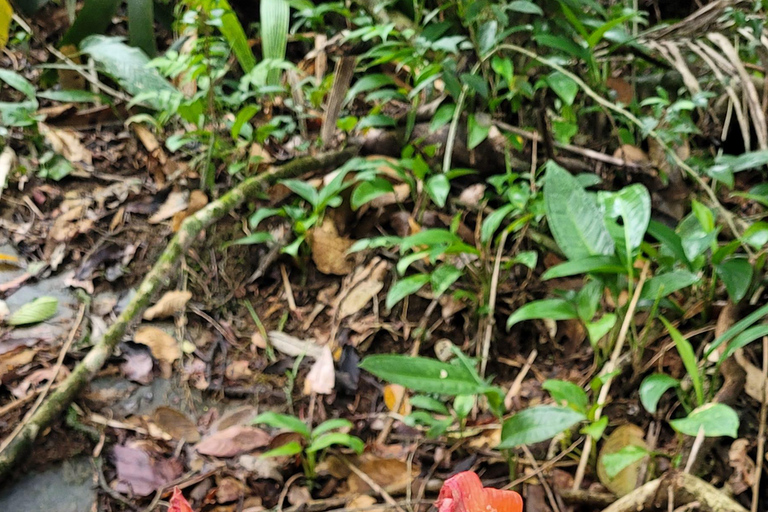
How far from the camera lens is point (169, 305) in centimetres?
160

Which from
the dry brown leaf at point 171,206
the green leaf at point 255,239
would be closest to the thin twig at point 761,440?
the green leaf at point 255,239

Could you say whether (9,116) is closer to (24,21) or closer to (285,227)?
(24,21)

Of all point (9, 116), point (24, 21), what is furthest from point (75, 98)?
point (24, 21)

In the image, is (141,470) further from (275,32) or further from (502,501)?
(275,32)

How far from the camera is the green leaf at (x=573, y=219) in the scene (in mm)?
1197

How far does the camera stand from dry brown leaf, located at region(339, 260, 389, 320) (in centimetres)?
158

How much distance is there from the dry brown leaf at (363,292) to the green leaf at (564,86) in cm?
70

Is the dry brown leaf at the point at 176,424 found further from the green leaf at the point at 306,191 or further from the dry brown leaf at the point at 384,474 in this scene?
the green leaf at the point at 306,191

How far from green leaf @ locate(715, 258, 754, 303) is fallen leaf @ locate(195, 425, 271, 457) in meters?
1.02

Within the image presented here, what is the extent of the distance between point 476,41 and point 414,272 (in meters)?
0.74

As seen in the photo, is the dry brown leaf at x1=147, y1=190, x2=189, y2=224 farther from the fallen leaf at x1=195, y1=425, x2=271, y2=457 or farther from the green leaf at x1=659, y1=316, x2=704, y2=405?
the green leaf at x1=659, y1=316, x2=704, y2=405

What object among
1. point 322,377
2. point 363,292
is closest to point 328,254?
point 363,292

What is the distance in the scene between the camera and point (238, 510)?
112cm

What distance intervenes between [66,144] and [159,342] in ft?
3.97
